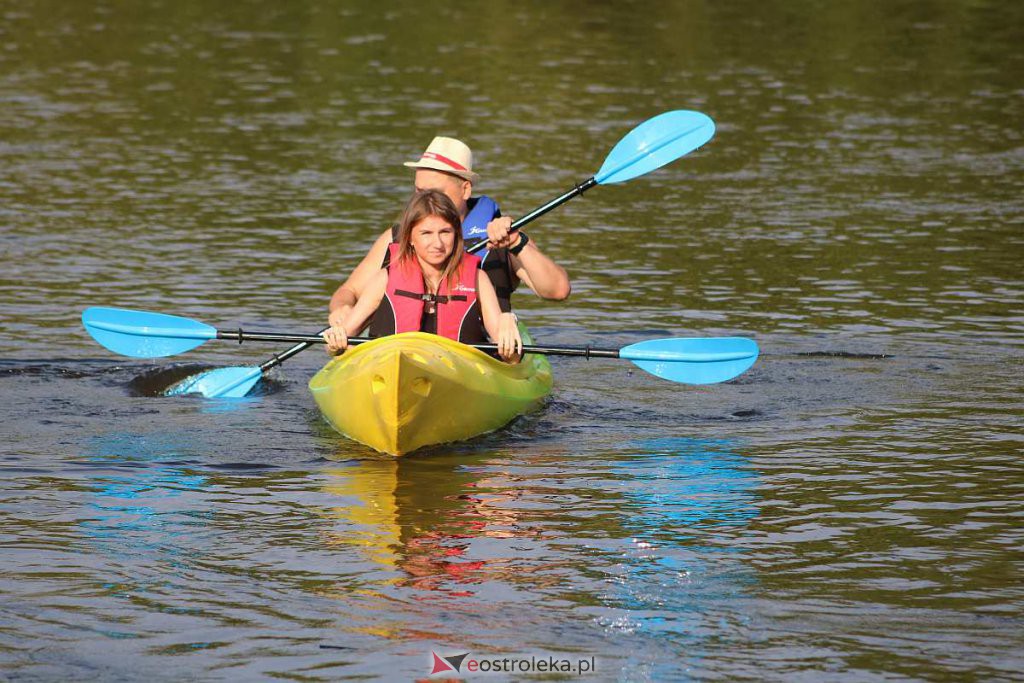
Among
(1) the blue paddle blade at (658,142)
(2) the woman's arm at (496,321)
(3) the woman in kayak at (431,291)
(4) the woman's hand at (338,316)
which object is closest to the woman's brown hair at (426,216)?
(3) the woman in kayak at (431,291)

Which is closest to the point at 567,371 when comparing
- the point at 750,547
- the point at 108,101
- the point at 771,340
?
the point at 771,340

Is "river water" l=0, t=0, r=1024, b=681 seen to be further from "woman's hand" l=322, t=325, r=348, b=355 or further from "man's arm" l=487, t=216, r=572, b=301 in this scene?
"man's arm" l=487, t=216, r=572, b=301

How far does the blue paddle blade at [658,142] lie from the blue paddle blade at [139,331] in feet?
8.33

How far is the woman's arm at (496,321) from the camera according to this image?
26.2ft

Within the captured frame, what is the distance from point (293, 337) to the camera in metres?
8.57

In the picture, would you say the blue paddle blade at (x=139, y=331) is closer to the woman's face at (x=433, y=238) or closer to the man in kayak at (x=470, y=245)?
the man in kayak at (x=470, y=245)

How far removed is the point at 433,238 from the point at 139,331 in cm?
185

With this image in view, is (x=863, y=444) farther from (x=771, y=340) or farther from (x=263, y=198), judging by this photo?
(x=263, y=198)

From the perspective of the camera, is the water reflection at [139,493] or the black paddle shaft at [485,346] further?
the black paddle shaft at [485,346]

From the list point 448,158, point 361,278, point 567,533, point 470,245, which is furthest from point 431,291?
point 567,533

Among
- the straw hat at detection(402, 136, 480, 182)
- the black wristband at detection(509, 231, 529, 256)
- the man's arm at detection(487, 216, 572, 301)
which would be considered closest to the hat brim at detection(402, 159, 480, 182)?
the straw hat at detection(402, 136, 480, 182)

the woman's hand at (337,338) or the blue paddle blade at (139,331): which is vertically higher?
the woman's hand at (337,338)

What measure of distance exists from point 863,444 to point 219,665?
3770mm

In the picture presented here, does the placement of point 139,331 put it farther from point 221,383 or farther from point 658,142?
point 658,142
